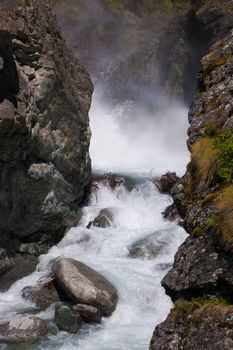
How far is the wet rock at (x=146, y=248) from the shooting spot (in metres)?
17.7

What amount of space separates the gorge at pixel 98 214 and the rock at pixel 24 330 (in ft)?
0.22

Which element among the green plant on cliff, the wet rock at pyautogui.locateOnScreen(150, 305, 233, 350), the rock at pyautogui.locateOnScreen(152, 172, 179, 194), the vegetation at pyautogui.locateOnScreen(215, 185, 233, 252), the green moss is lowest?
the wet rock at pyautogui.locateOnScreen(150, 305, 233, 350)

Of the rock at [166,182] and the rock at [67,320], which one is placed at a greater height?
the rock at [166,182]

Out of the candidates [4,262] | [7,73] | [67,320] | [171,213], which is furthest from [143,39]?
[67,320]

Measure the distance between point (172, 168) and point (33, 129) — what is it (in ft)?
46.9

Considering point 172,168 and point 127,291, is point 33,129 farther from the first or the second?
point 172,168

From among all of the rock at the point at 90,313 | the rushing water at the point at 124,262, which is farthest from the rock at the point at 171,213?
the rock at the point at 90,313

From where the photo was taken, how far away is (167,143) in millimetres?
37219

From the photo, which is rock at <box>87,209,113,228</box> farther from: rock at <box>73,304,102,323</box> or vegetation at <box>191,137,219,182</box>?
vegetation at <box>191,137,219,182</box>

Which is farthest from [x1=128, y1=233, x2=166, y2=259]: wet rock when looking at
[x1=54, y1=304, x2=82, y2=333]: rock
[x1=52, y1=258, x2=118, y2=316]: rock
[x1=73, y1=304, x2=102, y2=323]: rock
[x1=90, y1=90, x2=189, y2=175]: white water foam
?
[x1=90, y1=90, x2=189, y2=175]: white water foam

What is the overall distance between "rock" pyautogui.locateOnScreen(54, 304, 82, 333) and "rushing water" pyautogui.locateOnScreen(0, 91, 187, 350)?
18 centimetres

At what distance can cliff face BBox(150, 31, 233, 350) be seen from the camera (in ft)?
16.6

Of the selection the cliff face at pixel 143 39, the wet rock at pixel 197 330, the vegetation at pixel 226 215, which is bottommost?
the wet rock at pixel 197 330

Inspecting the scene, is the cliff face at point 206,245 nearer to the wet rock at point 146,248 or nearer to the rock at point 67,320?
the rock at point 67,320
